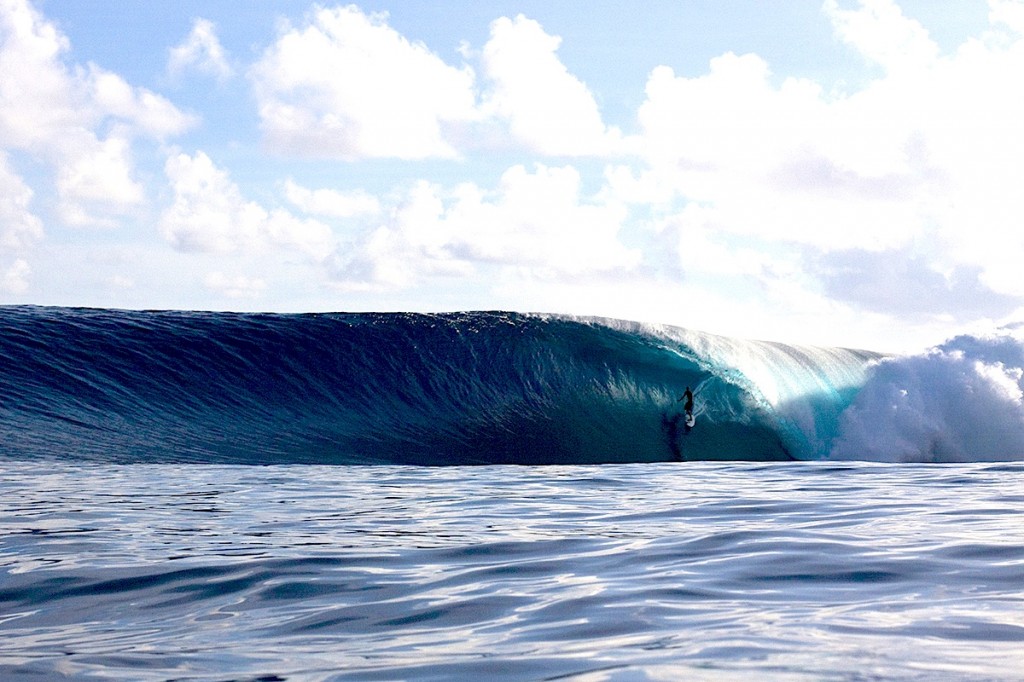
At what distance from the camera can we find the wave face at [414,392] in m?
12.4

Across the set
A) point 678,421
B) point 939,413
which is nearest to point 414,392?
point 678,421

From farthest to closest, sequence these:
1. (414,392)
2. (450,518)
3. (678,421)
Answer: (678,421) → (414,392) → (450,518)

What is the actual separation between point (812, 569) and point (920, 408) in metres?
14.3

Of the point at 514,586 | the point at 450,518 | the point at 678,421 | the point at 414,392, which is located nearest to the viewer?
the point at 514,586

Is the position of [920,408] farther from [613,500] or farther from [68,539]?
[68,539]

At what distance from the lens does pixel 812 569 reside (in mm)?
3922

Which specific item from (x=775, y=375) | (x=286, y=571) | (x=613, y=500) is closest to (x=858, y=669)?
(x=286, y=571)

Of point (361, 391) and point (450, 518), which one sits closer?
point (450, 518)

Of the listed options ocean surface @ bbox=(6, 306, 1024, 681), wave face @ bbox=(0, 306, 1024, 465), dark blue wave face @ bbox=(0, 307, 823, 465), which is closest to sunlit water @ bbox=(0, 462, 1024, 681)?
ocean surface @ bbox=(6, 306, 1024, 681)

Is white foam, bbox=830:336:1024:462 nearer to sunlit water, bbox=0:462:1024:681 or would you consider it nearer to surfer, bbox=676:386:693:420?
surfer, bbox=676:386:693:420

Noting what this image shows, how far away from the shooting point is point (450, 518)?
5.78 metres

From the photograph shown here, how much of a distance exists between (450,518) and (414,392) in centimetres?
893

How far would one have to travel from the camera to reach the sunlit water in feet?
8.74

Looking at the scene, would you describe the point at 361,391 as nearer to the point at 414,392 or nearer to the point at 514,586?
the point at 414,392
